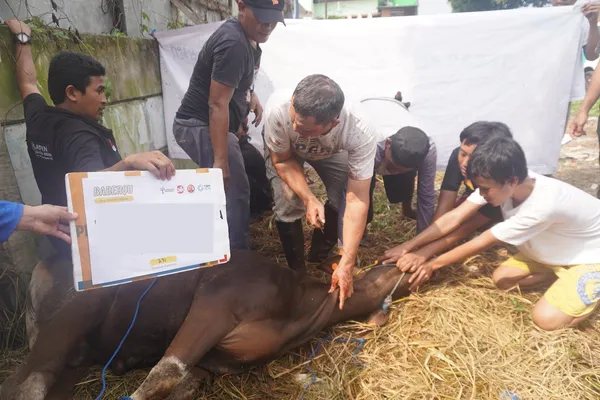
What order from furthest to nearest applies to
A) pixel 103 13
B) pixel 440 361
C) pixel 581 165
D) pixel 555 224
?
pixel 581 165
pixel 103 13
pixel 555 224
pixel 440 361

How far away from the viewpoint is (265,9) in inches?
96.3

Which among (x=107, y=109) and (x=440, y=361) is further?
(x=107, y=109)

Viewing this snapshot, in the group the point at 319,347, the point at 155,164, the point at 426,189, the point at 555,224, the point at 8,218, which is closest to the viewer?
the point at 8,218

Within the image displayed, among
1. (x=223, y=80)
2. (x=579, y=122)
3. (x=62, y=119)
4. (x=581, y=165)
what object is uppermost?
(x=223, y=80)

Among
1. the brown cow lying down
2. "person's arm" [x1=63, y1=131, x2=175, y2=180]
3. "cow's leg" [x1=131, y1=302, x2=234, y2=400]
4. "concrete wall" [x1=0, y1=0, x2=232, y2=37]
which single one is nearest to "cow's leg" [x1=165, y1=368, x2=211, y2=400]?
the brown cow lying down

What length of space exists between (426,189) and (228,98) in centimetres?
159

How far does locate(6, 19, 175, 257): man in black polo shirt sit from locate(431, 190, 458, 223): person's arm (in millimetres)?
2266

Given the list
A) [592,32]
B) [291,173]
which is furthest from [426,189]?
[592,32]

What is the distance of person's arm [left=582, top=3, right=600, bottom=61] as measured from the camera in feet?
11.2

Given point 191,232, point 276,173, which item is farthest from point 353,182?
point 191,232

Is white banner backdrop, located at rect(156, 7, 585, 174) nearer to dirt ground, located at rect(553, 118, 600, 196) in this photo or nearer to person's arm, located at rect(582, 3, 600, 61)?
person's arm, located at rect(582, 3, 600, 61)

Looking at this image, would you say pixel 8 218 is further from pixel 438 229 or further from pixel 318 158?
pixel 438 229

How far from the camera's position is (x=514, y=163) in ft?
7.13

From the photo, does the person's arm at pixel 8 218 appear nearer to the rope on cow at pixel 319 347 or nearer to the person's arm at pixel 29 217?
the person's arm at pixel 29 217
